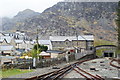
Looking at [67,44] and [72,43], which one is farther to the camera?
[67,44]

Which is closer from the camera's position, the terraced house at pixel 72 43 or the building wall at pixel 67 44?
the terraced house at pixel 72 43

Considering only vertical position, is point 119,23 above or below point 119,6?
below

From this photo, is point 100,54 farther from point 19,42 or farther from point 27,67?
point 27,67

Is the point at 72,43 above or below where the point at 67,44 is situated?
above

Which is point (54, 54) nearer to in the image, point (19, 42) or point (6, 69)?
point (6, 69)

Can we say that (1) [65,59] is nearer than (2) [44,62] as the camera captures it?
No

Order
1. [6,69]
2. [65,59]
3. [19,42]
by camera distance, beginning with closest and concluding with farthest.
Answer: [6,69] → [65,59] → [19,42]

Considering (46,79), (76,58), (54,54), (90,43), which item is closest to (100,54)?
(90,43)

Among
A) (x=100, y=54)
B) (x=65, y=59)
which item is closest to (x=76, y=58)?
(x=65, y=59)

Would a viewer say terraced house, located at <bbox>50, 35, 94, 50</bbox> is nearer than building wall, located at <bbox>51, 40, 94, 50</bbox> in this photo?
Yes

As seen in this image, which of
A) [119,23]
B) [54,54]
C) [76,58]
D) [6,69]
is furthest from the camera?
[76,58]

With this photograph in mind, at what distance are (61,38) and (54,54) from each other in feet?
161

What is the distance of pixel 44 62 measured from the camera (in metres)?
28.5

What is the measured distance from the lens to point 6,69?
67.6ft
